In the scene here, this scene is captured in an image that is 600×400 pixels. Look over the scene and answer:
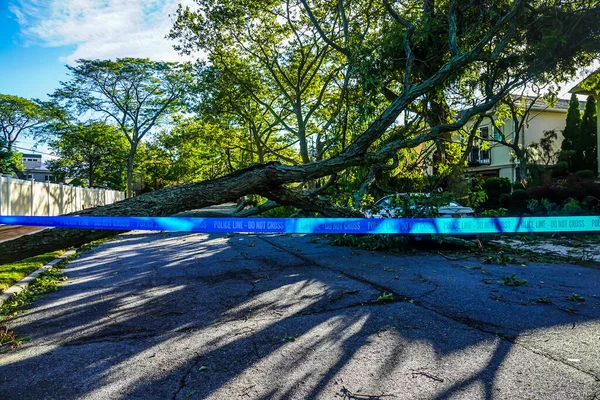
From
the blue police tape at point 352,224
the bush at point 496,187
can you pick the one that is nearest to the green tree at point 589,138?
the bush at point 496,187

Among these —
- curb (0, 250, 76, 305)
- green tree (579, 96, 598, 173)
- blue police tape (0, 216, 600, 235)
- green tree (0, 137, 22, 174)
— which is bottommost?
curb (0, 250, 76, 305)

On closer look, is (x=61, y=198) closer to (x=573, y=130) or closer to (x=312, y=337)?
(x=312, y=337)

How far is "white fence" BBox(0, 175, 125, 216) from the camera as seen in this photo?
16.7 metres

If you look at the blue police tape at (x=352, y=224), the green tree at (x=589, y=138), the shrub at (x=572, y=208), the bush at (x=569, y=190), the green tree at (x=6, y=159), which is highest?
the green tree at (x=6, y=159)

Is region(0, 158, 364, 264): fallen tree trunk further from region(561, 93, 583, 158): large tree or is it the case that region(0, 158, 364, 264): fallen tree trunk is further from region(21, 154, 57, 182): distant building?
region(21, 154, 57, 182): distant building

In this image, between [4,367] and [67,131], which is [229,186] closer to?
[4,367]

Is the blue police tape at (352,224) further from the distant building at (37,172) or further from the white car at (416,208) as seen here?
the distant building at (37,172)

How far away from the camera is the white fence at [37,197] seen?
656 inches

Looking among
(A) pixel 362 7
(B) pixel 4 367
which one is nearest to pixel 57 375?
(B) pixel 4 367

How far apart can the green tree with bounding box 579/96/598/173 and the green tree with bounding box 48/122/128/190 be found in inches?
1489

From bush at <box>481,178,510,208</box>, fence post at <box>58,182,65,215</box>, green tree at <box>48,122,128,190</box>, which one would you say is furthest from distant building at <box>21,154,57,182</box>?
bush at <box>481,178,510,208</box>

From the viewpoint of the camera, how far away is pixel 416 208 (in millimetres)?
8922

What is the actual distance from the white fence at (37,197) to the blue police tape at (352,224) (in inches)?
597

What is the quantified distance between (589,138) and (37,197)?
2981cm
